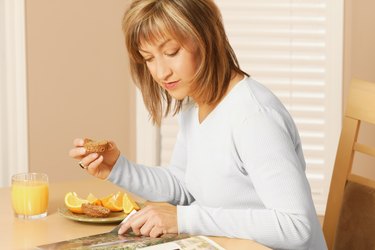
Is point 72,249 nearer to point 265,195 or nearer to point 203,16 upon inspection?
point 265,195

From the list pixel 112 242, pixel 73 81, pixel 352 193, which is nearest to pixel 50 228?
pixel 112 242

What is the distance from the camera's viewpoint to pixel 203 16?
1.87 metres

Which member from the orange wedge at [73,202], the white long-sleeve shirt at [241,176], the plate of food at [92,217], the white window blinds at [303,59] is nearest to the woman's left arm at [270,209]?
the white long-sleeve shirt at [241,176]

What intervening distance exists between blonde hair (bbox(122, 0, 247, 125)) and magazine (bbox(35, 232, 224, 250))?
1.26ft

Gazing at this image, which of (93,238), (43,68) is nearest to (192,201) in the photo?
(93,238)

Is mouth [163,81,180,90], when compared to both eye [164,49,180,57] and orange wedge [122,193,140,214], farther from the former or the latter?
orange wedge [122,193,140,214]

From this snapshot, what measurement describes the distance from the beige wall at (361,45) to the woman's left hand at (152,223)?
5.86ft

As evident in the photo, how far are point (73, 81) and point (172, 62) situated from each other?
1.59 meters

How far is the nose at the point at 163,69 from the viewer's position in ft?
6.11

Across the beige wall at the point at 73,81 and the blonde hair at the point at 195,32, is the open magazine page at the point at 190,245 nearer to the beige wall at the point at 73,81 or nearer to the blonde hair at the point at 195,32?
the blonde hair at the point at 195,32

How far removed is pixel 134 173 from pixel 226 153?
0.33 metres

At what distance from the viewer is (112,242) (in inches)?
65.4

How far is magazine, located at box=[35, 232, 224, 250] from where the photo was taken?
63.5 inches

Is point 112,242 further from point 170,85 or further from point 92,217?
point 170,85
